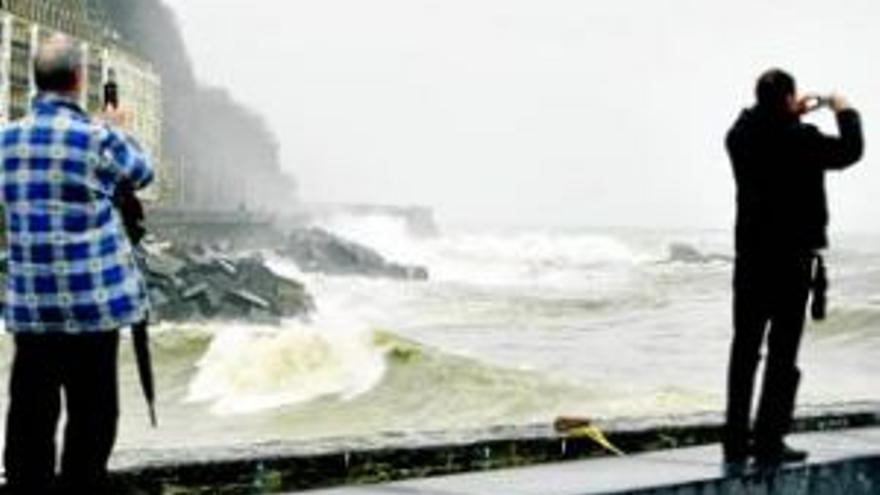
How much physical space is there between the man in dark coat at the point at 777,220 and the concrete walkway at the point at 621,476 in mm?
169

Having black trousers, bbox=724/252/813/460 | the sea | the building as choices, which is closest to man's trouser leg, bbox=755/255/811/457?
black trousers, bbox=724/252/813/460

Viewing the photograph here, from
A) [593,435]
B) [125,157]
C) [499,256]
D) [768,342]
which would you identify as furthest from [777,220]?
[499,256]

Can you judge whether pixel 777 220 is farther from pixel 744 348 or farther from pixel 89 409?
pixel 89 409

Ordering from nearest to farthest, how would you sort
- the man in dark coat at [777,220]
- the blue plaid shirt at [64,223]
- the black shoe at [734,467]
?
the blue plaid shirt at [64,223]
the black shoe at [734,467]
the man in dark coat at [777,220]

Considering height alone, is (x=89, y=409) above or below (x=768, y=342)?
below

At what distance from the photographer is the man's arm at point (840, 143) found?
7.23 m

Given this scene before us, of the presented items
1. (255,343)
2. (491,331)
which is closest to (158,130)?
(491,331)

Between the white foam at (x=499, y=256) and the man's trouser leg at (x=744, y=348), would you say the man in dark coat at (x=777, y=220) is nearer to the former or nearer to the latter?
the man's trouser leg at (x=744, y=348)

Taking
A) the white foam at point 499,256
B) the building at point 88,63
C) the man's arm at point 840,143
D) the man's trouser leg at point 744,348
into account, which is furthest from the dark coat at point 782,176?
the white foam at point 499,256

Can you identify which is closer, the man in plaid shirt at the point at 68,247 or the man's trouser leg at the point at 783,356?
the man in plaid shirt at the point at 68,247

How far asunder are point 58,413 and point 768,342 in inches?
126

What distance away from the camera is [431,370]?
29391 mm

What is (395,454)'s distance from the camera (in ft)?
26.5

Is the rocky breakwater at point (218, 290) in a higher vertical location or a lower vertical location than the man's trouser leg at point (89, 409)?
lower
